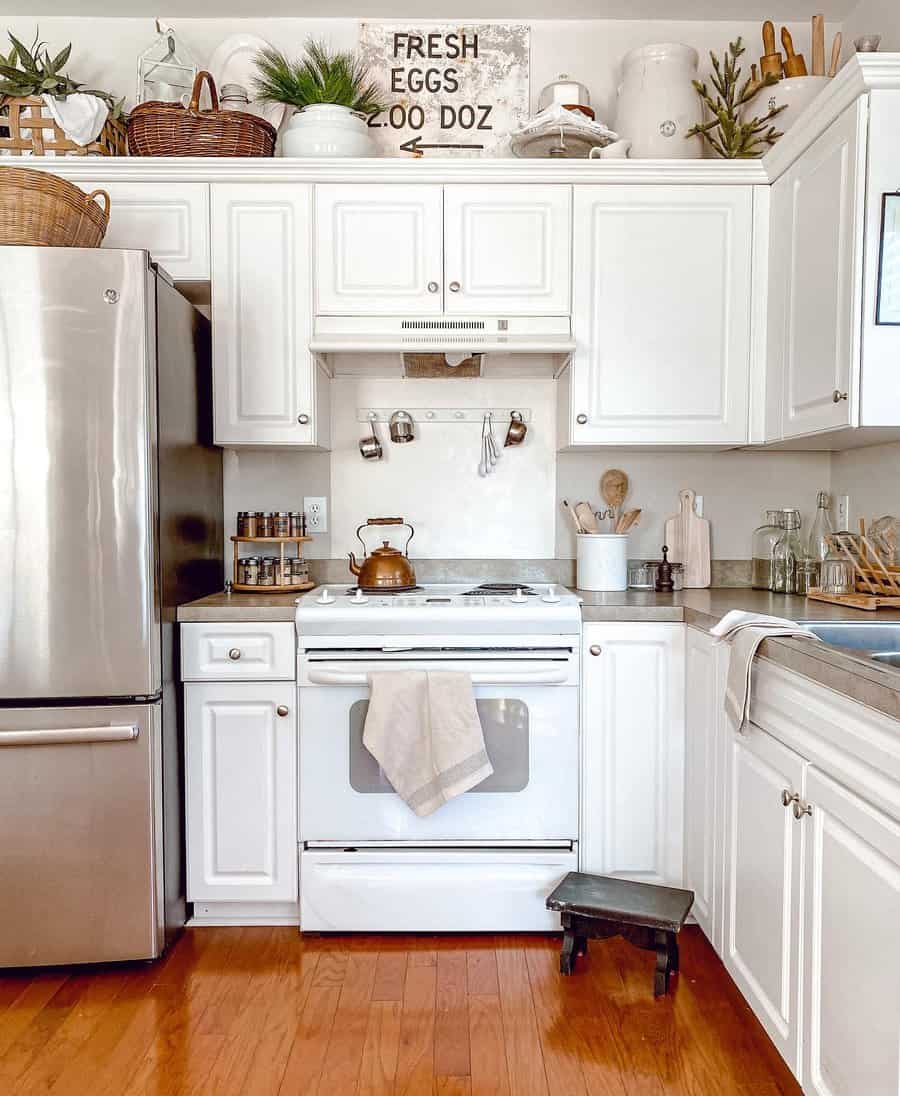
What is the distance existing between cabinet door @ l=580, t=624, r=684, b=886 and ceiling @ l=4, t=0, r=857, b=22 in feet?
6.65

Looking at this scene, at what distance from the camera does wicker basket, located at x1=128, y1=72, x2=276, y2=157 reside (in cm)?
243

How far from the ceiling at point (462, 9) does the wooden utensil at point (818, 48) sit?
0.77 ft

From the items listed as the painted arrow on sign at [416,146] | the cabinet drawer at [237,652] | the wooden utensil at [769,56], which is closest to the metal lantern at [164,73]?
the painted arrow on sign at [416,146]

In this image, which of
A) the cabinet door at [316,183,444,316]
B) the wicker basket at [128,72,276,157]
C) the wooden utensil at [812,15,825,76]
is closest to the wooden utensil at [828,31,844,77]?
the wooden utensil at [812,15,825,76]

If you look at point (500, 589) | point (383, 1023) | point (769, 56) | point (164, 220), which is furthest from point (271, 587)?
point (769, 56)

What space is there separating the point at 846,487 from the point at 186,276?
7.11ft

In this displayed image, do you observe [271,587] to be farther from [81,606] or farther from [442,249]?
[442,249]

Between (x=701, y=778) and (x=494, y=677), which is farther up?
(x=494, y=677)

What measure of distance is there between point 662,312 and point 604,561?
0.77 m

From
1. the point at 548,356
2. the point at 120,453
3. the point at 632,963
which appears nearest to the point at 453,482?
the point at 548,356

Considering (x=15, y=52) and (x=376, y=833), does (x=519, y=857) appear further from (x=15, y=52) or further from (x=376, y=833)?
(x=15, y=52)

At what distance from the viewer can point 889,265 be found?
1.88m

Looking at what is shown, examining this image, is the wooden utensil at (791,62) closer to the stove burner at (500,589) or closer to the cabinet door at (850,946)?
the stove burner at (500,589)

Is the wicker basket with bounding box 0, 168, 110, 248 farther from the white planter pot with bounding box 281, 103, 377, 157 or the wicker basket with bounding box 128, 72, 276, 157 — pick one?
the white planter pot with bounding box 281, 103, 377, 157
